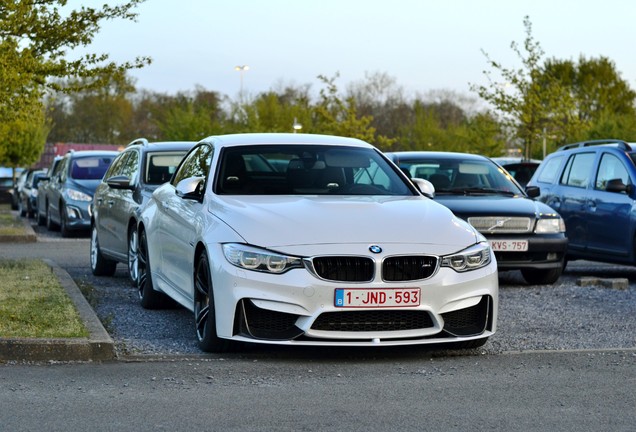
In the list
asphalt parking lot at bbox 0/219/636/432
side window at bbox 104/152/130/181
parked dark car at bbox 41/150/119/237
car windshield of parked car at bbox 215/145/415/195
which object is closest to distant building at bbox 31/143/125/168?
parked dark car at bbox 41/150/119/237

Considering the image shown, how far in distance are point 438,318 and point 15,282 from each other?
230 inches

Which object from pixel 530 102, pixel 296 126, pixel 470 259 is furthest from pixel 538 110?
pixel 470 259

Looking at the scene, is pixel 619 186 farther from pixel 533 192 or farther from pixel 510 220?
pixel 510 220

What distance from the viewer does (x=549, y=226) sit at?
13727 millimetres

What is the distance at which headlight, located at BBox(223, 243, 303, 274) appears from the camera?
8.00 m

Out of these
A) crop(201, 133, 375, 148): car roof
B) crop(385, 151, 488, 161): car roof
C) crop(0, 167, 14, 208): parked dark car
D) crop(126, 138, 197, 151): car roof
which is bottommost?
crop(0, 167, 14, 208): parked dark car

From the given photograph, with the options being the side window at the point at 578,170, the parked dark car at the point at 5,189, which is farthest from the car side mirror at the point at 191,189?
the parked dark car at the point at 5,189

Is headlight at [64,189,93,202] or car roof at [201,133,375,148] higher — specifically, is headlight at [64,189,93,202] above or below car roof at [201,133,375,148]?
below

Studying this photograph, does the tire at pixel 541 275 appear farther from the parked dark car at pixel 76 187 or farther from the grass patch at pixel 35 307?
the parked dark car at pixel 76 187

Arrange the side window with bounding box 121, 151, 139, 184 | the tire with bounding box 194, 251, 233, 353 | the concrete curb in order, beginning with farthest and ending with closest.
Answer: the side window with bounding box 121, 151, 139, 184 → the tire with bounding box 194, 251, 233, 353 → the concrete curb

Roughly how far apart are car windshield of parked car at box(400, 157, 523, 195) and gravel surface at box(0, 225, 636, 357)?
113cm

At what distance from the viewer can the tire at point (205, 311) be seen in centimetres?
836

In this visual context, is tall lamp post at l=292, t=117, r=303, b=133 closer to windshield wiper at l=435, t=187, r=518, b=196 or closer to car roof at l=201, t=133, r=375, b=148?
windshield wiper at l=435, t=187, r=518, b=196

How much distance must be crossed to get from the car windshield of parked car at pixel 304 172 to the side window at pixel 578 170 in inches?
241
